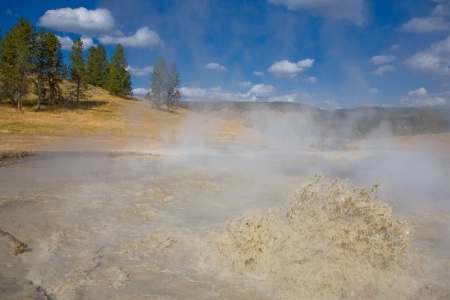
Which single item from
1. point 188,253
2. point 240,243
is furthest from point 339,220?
point 188,253

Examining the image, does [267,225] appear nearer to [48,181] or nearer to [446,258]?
[446,258]

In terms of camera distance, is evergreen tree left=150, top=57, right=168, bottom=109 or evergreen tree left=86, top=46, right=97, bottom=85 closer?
evergreen tree left=150, top=57, right=168, bottom=109

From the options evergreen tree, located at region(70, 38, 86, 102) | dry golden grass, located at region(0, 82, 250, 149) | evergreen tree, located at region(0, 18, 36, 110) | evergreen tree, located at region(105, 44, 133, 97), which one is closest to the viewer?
dry golden grass, located at region(0, 82, 250, 149)

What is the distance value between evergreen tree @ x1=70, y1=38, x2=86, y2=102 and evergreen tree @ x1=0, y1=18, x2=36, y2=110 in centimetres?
635

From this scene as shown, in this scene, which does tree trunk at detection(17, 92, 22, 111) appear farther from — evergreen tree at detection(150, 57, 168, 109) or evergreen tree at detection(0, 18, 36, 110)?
evergreen tree at detection(150, 57, 168, 109)

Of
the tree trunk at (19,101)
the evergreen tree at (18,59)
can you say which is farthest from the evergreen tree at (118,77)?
the tree trunk at (19,101)

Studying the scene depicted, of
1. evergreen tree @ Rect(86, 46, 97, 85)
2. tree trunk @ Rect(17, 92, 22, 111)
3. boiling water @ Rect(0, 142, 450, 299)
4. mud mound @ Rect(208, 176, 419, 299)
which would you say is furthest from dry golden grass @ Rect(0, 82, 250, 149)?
mud mound @ Rect(208, 176, 419, 299)

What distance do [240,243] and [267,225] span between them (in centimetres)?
39

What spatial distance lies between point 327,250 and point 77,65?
36.8 m

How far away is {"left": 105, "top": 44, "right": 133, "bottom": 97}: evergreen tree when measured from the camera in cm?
4606

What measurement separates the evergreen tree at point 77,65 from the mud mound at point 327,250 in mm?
35644

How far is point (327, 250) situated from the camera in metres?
3.78

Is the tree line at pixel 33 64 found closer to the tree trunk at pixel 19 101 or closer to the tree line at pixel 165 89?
the tree trunk at pixel 19 101

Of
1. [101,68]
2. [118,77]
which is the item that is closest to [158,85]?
[118,77]
